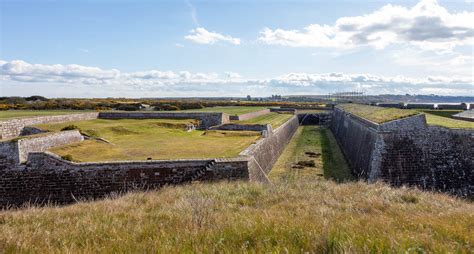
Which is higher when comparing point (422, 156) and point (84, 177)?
point (422, 156)

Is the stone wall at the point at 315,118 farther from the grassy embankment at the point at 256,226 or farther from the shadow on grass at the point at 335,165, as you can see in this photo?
the grassy embankment at the point at 256,226

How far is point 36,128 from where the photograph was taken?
63.9ft

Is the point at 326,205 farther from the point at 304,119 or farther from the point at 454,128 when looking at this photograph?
the point at 304,119

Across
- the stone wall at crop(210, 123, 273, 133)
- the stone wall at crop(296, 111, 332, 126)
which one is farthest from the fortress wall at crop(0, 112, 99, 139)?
the stone wall at crop(296, 111, 332, 126)

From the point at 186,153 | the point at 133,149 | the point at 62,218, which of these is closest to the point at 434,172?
the point at 186,153

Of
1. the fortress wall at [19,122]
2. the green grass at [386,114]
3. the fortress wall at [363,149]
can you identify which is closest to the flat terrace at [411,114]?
the green grass at [386,114]

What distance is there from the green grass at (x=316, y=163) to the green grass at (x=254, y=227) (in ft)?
24.8

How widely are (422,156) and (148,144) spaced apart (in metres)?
12.5

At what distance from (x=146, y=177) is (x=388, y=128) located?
10.8 m

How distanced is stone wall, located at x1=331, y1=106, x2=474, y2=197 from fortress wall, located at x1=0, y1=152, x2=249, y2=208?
24.7 feet

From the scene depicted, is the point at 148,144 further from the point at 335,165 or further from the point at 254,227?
the point at 254,227

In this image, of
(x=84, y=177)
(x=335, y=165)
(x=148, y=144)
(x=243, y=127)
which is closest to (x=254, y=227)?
(x=84, y=177)

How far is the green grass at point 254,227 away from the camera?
13.6ft

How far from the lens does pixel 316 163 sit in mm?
22266
